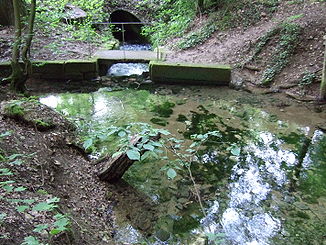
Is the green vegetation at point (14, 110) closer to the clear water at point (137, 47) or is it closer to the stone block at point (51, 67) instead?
the stone block at point (51, 67)

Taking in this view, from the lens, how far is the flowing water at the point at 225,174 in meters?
3.73

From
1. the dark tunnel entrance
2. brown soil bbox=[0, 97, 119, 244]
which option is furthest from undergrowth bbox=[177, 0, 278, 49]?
brown soil bbox=[0, 97, 119, 244]

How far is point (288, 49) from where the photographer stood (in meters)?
8.46

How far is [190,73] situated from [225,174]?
435 centimetres

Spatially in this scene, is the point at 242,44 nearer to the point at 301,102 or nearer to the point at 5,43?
the point at 301,102

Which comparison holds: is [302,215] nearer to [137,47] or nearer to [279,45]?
[279,45]

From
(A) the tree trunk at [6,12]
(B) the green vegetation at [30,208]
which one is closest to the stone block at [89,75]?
(A) the tree trunk at [6,12]

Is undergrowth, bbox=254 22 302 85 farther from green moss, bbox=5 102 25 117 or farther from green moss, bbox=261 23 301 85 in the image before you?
green moss, bbox=5 102 25 117

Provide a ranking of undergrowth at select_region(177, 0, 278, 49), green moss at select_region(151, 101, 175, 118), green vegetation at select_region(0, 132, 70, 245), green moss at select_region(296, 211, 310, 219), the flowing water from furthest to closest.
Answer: undergrowth at select_region(177, 0, 278, 49) → green moss at select_region(151, 101, 175, 118) → green moss at select_region(296, 211, 310, 219) → the flowing water → green vegetation at select_region(0, 132, 70, 245)

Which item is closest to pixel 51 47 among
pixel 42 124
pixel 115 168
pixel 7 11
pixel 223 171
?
pixel 7 11

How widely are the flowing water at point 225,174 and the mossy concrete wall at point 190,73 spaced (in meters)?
0.91

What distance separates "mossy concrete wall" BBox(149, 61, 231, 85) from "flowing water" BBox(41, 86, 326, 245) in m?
0.91

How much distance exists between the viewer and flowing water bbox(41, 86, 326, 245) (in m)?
3.73

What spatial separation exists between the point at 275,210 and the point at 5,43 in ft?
Answer: 29.5
